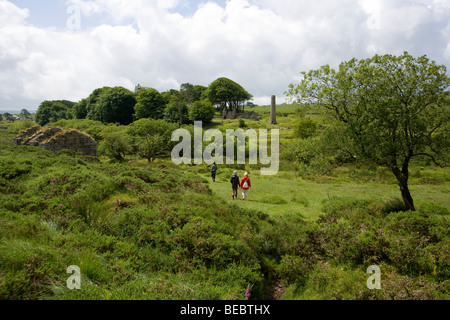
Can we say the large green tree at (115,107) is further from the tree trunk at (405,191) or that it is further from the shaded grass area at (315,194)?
the tree trunk at (405,191)

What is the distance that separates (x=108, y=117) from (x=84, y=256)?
288ft

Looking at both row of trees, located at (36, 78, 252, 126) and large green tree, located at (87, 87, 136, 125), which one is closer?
row of trees, located at (36, 78, 252, 126)

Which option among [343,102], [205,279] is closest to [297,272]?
[205,279]

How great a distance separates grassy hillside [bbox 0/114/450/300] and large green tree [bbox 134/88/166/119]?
236 feet

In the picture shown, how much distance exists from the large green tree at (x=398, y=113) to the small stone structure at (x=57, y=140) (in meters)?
27.6

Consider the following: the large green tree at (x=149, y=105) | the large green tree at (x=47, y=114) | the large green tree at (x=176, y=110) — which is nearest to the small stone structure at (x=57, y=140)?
the large green tree at (x=176, y=110)

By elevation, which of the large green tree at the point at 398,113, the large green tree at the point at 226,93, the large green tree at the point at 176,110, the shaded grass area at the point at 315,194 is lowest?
the shaded grass area at the point at 315,194

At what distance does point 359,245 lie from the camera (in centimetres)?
714

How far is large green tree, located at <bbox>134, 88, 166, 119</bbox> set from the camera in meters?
78.4

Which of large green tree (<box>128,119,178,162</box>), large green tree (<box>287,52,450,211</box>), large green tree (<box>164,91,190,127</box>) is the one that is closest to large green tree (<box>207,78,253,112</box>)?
large green tree (<box>164,91,190,127</box>)

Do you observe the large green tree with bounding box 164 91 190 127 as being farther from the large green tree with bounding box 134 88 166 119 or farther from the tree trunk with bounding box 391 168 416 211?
the tree trunk with bounding box 391 168 416 211

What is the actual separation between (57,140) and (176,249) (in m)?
26.7

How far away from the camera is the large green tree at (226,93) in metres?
108
